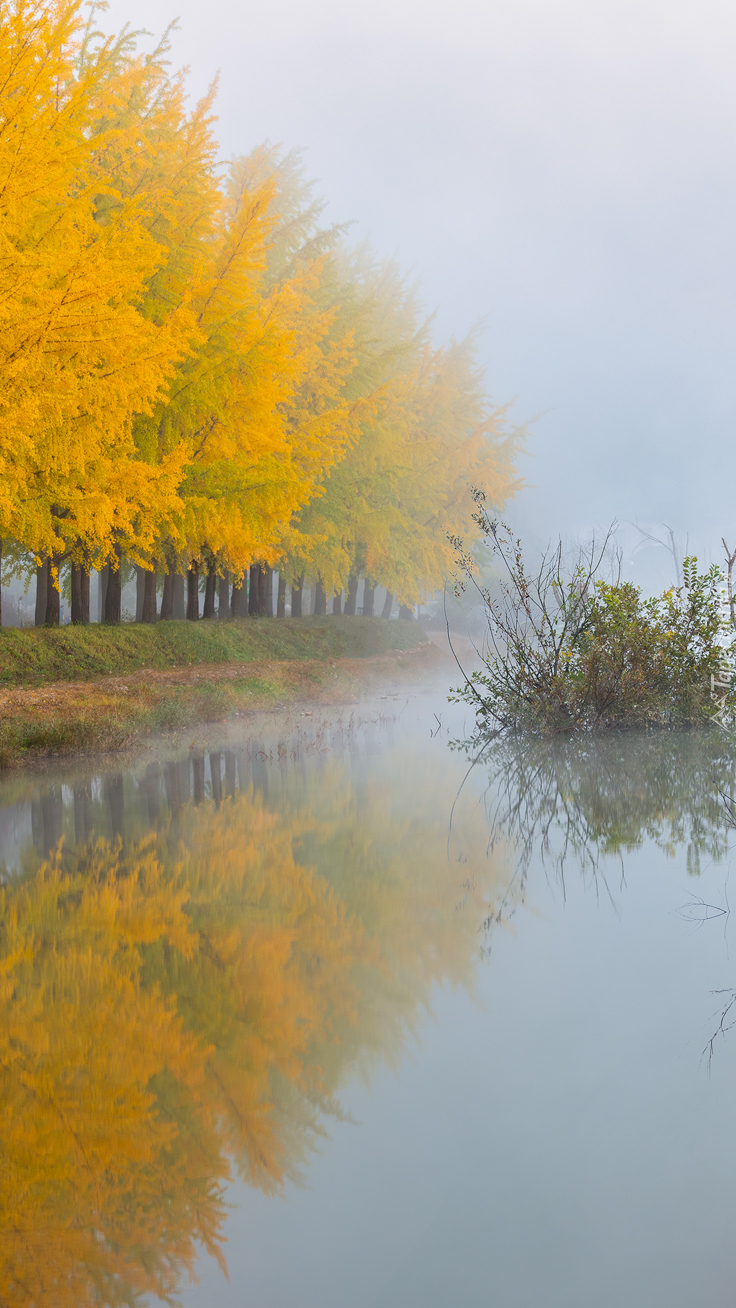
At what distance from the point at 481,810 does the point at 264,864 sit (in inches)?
111

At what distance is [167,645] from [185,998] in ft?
50.8

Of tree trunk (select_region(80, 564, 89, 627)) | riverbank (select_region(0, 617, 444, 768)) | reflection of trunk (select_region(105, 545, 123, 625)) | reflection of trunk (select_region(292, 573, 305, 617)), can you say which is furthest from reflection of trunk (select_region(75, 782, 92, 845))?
reflection of trunk (select_region(292, 573, 305, 617))

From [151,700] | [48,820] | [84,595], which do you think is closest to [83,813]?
[48,820]

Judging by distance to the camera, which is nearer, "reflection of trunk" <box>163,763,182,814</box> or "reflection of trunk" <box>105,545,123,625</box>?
"reflection of trunk" <box>163,763,182,814</box>

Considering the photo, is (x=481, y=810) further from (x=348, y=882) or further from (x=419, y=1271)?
(x=419, y=1271)

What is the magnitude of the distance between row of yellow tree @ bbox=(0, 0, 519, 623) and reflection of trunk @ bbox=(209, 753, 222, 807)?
3960mm

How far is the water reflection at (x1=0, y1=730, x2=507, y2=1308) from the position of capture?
3.01m

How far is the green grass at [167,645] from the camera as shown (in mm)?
15797

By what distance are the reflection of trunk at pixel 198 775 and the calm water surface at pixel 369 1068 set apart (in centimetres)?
196

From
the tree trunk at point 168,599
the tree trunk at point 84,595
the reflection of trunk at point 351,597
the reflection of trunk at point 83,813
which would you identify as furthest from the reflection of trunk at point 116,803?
the reflection of trunk at point 351,597

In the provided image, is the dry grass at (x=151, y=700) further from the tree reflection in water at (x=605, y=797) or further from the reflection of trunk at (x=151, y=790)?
the tree reflection in water at (x=605, y=797)

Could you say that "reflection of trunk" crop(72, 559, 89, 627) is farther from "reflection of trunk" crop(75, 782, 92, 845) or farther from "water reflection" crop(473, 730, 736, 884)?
"water reflection" crop(473, 730, 736, 884)

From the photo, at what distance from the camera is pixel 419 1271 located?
2719 millimetres

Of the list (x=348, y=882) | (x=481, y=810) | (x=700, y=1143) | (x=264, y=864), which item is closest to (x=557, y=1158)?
(x=700, y=1143)
